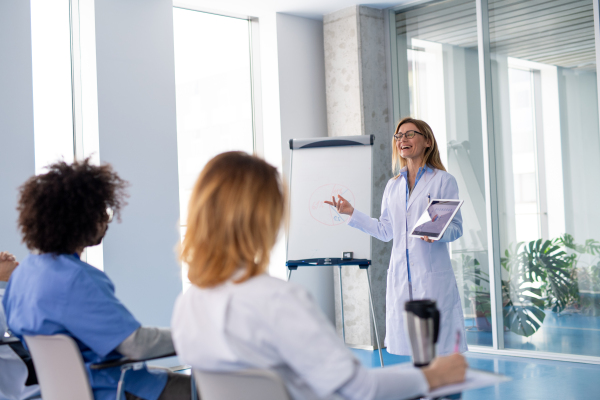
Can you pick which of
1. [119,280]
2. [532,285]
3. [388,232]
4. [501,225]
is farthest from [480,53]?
[119,280]

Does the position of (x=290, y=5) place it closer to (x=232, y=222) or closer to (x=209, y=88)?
(x=209, y=88)

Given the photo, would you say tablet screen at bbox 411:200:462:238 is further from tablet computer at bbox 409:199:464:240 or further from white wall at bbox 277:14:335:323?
white wall at bbox 277:14:335:323

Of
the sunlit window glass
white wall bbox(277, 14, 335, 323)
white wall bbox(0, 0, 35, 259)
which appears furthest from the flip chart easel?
white wall bbox(0, 0, 35, 259)

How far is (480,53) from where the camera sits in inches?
184

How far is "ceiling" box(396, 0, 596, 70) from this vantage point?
165 inches

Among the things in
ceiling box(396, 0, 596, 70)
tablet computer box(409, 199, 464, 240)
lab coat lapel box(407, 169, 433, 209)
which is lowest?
tablet computer box(409, 199, 464, 240)

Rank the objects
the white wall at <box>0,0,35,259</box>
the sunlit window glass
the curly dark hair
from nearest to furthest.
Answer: the curly dark hair < the white wall at <box>0,0,35,259</box> < the sunlit window glass

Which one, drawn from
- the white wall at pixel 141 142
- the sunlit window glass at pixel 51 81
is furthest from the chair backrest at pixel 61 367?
the sunlit window glass at pixel 51 81

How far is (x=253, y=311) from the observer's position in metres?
1.18

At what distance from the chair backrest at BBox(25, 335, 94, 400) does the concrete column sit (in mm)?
3479

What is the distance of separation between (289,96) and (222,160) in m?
4.01

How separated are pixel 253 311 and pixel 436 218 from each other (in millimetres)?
1607

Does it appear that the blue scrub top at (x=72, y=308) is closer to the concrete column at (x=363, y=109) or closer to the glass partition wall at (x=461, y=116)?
the concrete column at (x=363, y=109)

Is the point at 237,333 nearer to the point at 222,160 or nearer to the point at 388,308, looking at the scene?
the point at 222,160
